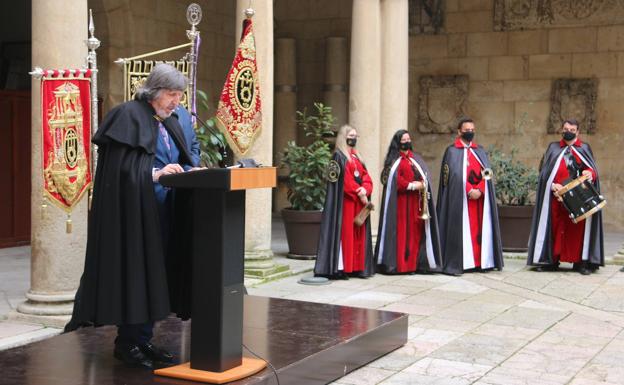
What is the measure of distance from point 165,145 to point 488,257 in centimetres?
646

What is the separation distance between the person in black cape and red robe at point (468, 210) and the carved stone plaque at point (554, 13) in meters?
5.62

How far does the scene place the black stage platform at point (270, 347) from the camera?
15.8ft

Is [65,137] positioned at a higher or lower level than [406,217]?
higher

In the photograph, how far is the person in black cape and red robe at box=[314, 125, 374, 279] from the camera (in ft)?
32.2

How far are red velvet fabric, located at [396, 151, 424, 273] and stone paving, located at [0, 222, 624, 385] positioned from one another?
20 centimetres

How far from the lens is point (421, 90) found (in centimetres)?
1642

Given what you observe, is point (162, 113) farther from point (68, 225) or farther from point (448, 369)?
point (448, 369)

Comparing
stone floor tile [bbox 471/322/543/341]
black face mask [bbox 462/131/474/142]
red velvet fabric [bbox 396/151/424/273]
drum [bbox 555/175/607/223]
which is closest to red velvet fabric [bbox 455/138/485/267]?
black face mask [bbox 462/131/474/142]

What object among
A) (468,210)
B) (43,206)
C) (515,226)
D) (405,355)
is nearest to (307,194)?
(468,210)

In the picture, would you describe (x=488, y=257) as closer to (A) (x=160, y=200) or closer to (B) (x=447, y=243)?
(B) (x=447, y=243)

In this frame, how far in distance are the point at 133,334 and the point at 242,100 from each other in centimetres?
391

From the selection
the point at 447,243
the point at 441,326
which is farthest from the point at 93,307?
the point at 447,243

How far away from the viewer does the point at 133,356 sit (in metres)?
5.00

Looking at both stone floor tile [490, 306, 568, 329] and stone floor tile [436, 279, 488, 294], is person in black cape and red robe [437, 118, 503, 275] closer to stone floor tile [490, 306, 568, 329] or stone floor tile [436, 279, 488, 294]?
stone floor tile [436, 279, 488, 294]
